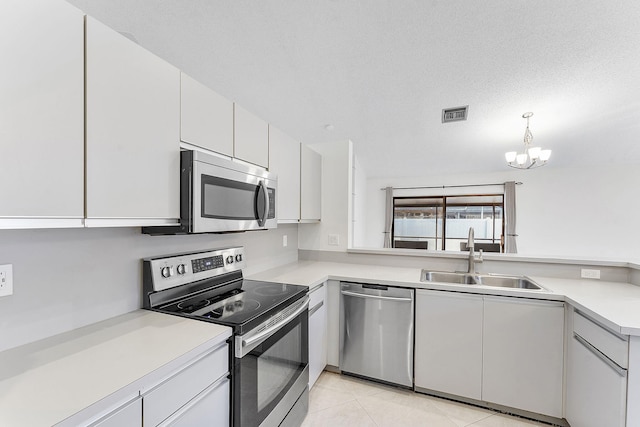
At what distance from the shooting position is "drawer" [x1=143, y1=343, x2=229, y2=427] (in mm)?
824

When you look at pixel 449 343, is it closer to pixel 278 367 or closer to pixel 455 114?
pixel 278 367

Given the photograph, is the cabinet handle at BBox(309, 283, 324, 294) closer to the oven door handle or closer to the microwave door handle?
the oven door handle

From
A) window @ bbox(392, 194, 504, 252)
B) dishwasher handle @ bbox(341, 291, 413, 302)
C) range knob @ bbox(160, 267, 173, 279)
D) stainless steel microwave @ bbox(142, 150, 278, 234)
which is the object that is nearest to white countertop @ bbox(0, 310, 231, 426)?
range knob @ bbox(160, 267, 173, 279)

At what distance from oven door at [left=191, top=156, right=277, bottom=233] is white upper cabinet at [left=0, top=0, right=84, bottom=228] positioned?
442mm

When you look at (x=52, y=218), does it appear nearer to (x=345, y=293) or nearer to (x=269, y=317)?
(x=269, y=317)

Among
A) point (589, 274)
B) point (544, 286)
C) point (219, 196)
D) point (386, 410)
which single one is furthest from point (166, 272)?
point (589, 274)

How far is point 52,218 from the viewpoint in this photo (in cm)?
80

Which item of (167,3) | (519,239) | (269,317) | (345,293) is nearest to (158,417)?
(269,317)

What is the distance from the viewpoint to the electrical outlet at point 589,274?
6.55ft

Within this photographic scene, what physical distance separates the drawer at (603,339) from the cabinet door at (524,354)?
0.14m

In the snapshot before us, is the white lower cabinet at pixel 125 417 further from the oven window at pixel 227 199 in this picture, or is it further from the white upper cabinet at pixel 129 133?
the oven window at pixel 227 199

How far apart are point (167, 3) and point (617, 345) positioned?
328 centimetres

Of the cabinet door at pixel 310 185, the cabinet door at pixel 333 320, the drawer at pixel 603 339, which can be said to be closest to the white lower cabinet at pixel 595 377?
the drawer at pixel 603 339

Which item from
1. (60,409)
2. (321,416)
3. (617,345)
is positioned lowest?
(321,416)
